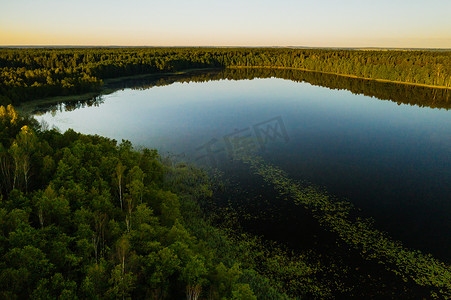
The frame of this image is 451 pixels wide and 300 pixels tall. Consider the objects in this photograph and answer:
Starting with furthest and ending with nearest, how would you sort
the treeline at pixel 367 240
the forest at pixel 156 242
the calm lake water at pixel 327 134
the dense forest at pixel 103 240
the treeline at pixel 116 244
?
the calm lake water at pixel 327 134 → the treeline at pixel 367 240 → the forest at pixel 156 242 → the treeline at pixel 116 244 → the dense forest at pixel 103 240

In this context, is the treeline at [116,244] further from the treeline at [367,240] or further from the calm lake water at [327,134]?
the calm lake water at [327,134]

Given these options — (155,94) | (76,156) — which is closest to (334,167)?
(76,156)

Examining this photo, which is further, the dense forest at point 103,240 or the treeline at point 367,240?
the treeline at point 367,240

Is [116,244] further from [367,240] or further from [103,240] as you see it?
[367,240]

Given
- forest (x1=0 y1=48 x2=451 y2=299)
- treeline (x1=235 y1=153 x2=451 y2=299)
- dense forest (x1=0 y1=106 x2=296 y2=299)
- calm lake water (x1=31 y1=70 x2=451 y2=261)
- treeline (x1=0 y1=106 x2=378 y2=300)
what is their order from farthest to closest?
1. calm lake water (x1=31 y1=70 x2=451 y2=261)
2. treeline (x1=235 y1=153 x2=451 y2=299)
3. forest (x1=0 y1=48 x2=451 y2=299)
4. treeline (x1=0 y1=106 x2=378 y2=300)
5. dense forest (x1=0 y1=106 x2=296 y2=299)

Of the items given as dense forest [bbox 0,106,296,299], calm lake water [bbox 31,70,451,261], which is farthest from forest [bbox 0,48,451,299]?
calm lake water [bbox 31,70,451,261]

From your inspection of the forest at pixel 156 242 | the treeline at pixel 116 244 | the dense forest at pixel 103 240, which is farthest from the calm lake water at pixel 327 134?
the dense forest at pixel 103 240

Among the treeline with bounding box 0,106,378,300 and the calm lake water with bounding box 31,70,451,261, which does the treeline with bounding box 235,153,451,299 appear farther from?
the treeline with bounding box 0,106,378,300

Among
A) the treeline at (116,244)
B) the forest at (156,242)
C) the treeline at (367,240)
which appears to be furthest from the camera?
the treeline at (367,240)

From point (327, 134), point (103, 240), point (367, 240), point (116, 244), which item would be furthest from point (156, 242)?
point (327, 134)
